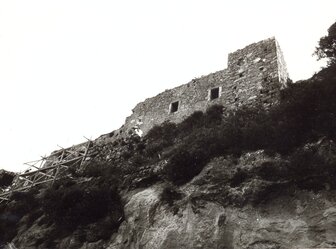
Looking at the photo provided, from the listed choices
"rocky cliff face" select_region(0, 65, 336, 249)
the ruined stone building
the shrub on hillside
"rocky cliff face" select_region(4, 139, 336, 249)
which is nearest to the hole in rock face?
the ruined stone building

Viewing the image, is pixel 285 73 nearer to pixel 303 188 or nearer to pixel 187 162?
pixel 187 162

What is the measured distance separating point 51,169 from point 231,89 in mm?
14593

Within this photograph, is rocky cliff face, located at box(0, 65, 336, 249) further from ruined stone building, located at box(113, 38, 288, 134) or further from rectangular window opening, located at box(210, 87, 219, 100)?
rectangular window opening, located at box(210, 87, 219, 100)

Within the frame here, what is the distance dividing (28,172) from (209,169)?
19235 millimetres

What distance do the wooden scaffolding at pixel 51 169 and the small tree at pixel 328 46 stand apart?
52.0ft

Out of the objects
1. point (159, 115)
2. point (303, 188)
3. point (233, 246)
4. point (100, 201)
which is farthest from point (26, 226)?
point (303, 188)

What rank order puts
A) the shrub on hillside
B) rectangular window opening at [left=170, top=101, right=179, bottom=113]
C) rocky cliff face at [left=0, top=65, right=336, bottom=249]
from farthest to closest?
1. rectangular window opening at [left=170, top=101, right=179, bottom=113]
2. the shrub on hillside
3. rocky cliff face at [left=0, top=65, right=336, bottom=249]

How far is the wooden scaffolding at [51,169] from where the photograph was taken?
24.8 m

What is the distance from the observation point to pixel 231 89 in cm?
2008

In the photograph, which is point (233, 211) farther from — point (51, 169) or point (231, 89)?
point (51, 169)

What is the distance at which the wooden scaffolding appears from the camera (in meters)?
24.8

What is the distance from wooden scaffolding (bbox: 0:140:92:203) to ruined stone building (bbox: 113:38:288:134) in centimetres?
375

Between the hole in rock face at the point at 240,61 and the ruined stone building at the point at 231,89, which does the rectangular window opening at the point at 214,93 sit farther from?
the hole in rock face at the point at 240,61

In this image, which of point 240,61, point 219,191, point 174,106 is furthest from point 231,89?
point 219,191
